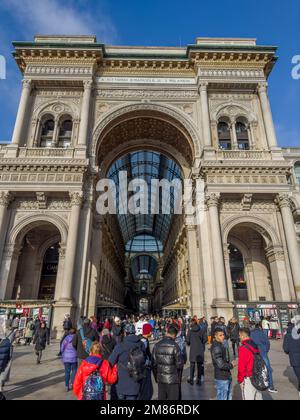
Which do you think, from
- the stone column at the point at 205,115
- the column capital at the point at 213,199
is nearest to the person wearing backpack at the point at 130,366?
the column capital at the point at 213,199

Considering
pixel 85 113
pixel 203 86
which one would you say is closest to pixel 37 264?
pixel 85 113

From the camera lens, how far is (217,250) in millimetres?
17984

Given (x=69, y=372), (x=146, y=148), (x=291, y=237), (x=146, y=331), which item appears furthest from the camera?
(x=146, y=148)

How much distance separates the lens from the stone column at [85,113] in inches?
824

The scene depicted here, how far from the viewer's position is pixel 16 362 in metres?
10.4

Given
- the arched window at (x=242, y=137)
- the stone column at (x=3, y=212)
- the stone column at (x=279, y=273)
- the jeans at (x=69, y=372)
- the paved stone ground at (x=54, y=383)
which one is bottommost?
the paved stone ground at (x=54, y=383)

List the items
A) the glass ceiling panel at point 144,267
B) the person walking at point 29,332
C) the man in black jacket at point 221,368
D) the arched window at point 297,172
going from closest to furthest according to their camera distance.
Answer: the man in black jacket at point 221,368, the person walking at point 29,332, the arched window at point 297,172, the glass ceiling panel at point 144,267

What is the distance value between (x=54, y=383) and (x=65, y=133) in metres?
20.4

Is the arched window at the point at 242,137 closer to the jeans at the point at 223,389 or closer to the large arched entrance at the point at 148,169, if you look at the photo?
the large arched entrance at the point at 148,169

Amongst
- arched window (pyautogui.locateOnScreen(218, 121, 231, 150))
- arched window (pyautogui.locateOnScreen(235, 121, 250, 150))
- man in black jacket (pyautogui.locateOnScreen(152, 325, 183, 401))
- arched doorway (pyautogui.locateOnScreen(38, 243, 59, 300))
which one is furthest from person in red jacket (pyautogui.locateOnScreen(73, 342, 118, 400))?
arched window (pyautogui.locateOnScreen(235, 121, 250, 150))

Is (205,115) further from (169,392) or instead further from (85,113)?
(169,392)
